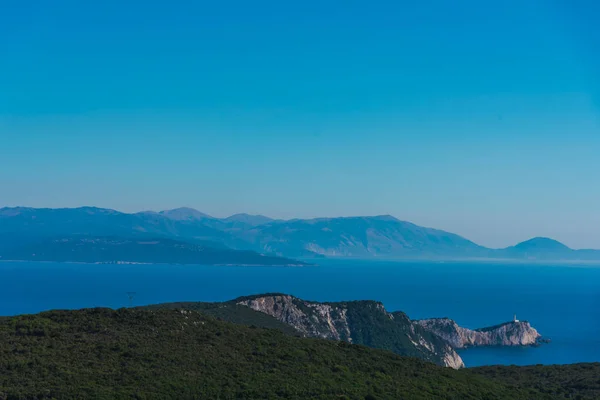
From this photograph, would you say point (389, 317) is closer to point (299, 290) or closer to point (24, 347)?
point (24, 347)

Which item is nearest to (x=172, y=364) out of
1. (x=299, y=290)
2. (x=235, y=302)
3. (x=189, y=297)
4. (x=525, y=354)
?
(x=235, y=302)

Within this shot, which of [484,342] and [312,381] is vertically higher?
[312,381]

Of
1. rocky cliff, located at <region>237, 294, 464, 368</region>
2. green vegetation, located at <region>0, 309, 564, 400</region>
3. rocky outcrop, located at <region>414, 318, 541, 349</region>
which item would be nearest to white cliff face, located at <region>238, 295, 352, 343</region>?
rocky cliff, located at <region>237, 294, 464, 368</region>

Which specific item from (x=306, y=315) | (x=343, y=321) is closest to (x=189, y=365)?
(x=306, y=315)

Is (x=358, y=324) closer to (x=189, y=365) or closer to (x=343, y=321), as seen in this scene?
(x=343, y=321)

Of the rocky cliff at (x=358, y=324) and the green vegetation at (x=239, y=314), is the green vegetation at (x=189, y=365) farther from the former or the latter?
the rocky cliff at (x=358, y=324)

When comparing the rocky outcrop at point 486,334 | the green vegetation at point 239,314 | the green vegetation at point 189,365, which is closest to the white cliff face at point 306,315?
the green vegetation at point 239,314
